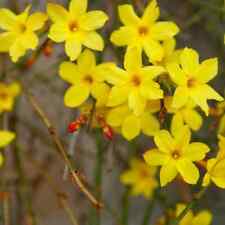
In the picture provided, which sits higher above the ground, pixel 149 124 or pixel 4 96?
pixel 149 124

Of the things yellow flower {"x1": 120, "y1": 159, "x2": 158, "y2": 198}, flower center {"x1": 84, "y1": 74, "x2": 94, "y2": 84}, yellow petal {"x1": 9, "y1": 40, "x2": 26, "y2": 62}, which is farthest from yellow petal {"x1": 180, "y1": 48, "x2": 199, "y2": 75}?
yellow flower {"x1": 120, "y1": 159, "x2": 158, "y2": 198}

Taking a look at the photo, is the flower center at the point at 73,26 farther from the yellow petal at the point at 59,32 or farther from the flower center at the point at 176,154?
the flower center at the point at 176,154

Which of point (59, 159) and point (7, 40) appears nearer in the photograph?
point (7, 40)

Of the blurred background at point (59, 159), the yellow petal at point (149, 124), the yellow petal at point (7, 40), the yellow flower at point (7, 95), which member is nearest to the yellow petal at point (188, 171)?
the yellow petal at point (149, 124)

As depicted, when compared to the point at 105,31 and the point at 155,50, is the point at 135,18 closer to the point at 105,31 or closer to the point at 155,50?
the point at 155,50

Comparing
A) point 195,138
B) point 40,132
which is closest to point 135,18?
point 195,138

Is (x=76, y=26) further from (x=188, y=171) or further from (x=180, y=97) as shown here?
(x=188, y=171)

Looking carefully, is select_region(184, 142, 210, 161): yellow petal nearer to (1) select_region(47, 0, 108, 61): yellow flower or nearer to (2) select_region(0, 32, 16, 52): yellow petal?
(1) select_region(47, 0, 108, 61): yellow flower

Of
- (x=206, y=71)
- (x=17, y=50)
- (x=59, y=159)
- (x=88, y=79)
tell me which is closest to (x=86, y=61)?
(x=88, y=79)
